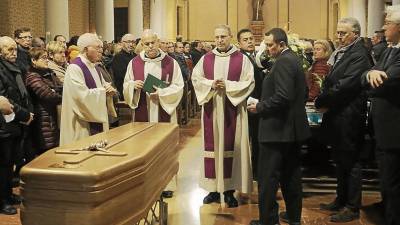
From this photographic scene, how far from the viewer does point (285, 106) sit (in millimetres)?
4457

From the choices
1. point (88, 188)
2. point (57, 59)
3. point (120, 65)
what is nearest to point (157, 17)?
point (120, 65)

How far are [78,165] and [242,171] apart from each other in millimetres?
3026

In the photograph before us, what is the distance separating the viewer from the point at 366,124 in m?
5.64

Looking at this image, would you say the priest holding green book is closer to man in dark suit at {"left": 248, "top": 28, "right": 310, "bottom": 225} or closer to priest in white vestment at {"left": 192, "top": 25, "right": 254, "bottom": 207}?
priest in white vestment at {"left": 192, "top": 25, "right": 254, "bottom": 207}

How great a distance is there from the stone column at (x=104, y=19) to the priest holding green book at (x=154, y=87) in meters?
9.84

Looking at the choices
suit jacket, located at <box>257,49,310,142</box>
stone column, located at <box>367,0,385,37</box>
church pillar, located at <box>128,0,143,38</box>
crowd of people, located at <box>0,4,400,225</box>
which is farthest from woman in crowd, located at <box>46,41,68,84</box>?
stone column, located at <box>367,0,385,37</box>

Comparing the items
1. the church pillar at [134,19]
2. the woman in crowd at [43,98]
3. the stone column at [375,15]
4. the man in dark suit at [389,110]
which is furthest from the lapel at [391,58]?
the church pillar at [134,19]

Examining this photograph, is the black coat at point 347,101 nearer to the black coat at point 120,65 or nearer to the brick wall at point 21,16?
the black coat at point 120,65

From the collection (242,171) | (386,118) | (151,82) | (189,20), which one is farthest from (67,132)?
(189,20)

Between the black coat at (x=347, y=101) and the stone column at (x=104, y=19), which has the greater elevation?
the stone column at (x=104, y=19)

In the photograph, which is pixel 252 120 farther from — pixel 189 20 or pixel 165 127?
pixel 189 20

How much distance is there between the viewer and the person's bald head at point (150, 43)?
236 inches

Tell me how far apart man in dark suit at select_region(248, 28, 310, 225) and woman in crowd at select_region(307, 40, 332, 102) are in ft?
6.71

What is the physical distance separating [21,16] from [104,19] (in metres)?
2.44
